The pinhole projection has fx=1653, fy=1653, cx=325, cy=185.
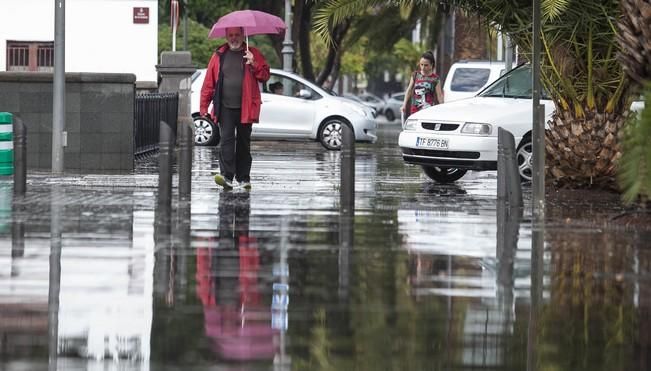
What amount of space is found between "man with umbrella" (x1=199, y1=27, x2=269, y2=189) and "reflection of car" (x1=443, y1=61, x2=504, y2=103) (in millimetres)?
16199

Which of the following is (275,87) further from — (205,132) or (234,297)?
(234,297)

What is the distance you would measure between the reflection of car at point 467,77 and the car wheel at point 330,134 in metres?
2.83

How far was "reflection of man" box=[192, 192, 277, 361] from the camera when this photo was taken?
7.88 meters

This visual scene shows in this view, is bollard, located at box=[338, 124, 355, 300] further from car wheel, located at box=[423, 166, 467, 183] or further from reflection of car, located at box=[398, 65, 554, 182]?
car wheel, located at box=[423, 166, 467, 183]

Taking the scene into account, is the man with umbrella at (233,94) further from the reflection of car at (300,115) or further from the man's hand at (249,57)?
the reflection of car at (300,115)

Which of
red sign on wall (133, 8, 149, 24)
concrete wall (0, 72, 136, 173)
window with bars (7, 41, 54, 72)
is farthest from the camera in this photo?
red sign on wall (133, 8, 149, 24)

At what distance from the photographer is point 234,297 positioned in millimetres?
9469

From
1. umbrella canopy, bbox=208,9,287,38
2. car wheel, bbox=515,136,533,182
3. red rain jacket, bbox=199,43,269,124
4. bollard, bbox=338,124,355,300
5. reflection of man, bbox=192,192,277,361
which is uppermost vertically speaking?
umbrella canopy, bbox=208,9,287,38

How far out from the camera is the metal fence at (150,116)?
79.0ft

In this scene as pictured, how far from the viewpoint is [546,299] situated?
31.1 feet

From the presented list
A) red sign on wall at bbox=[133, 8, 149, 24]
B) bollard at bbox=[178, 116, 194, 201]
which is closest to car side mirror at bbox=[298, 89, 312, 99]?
red sign on wall at bbox=[133, 8, 149, 24]

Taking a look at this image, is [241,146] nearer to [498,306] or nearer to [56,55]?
[56,55]

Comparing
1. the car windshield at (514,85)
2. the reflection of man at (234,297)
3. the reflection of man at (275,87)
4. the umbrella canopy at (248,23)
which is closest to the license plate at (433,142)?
the car windshield at (514,85)

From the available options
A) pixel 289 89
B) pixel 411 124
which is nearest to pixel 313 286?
pixel 411 124
